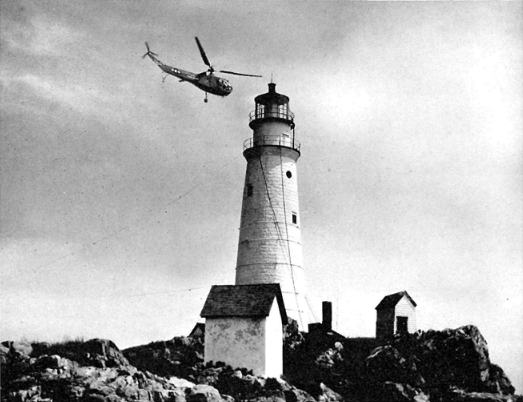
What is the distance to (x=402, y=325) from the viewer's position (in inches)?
1902

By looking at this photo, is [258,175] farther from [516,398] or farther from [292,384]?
[516,398]

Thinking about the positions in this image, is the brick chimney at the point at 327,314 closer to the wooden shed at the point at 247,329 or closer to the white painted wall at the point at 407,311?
the white painted wall at the point at 407,311

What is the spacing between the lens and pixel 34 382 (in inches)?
1021

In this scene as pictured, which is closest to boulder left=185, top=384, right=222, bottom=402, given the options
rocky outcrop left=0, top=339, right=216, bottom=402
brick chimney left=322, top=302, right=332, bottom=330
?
rocky outcrop left=0, top=339, right=216, bottom=402

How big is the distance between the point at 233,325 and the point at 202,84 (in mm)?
12050

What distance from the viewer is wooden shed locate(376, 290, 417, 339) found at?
158ft

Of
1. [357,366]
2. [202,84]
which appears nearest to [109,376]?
[202,84]

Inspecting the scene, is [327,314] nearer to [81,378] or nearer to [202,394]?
[202,394]

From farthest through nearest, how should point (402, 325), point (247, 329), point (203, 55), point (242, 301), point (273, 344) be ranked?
point (402, 325) < point (242, 301) < point (273, 344) < point (247, 329) < point (203, 55)

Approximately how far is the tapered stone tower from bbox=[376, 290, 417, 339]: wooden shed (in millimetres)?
5016

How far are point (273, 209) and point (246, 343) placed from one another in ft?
39.4

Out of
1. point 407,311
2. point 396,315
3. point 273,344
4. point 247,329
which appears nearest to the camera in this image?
point 247,329

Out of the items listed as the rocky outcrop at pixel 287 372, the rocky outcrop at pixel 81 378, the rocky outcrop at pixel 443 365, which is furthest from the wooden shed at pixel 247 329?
the rocky outcrop at pixel 443 365

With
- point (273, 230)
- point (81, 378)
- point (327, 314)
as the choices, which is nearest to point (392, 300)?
point (327, 314)
